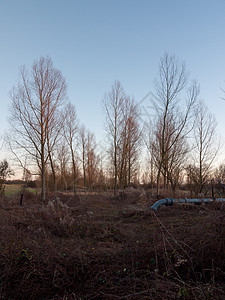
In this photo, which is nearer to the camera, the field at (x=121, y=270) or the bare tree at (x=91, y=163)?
the field at (x=121, y=270)

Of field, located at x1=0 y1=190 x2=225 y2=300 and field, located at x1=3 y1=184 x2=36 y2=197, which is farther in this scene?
field, located at x1=3 y1=184 x2=36 y2=197

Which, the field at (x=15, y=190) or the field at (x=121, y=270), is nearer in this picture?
the field at (x=121, y=270)

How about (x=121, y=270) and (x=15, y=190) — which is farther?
(x=15, y=190)

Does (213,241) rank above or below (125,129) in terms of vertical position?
below

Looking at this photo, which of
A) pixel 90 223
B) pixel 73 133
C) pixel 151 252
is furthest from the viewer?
pixel 73 133

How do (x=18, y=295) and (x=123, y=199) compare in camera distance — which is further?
(x=123, y=199)

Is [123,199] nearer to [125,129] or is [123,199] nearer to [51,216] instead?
[125,129]

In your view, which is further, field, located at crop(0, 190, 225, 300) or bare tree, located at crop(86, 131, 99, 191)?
bare tree, located at crop(86, 131, 99, 191)

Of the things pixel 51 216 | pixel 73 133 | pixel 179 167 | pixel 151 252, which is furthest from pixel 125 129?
pixel 151 252

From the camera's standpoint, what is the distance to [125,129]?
20.0m

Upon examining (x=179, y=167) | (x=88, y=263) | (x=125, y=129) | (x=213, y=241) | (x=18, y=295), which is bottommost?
(x=18, y=295)

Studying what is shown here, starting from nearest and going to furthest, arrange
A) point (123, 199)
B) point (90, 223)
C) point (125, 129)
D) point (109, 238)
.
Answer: point (109, 238) → point (90, 223) → point (123, 199) → point (125, 129)

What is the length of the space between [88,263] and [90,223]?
141 inches

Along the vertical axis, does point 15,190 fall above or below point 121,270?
above
